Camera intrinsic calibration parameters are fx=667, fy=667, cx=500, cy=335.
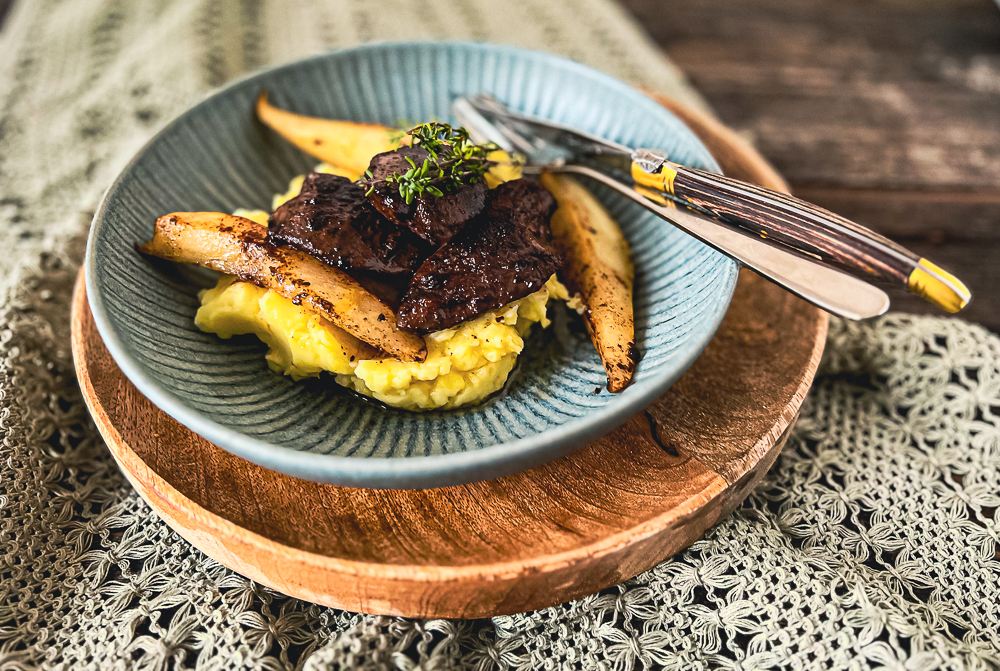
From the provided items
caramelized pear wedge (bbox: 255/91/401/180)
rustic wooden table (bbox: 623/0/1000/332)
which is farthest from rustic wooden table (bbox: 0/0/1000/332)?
caramelized pear wedge (bbox: 255/91/401/180)

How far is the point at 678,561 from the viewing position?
6.63 feet

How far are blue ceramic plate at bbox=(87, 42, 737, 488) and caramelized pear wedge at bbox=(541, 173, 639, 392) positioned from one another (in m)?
0.08

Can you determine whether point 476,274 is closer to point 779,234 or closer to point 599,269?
point 599,269

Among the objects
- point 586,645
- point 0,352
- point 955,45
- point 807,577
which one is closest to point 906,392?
point 807,577

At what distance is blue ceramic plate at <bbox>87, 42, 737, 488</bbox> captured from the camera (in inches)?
68.1

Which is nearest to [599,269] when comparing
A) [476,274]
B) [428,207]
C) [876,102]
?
[476,274]

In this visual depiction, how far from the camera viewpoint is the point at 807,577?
1.92m

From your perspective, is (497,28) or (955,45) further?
(955,45)

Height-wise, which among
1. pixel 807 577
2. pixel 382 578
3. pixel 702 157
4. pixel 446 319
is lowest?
pixel 807 577

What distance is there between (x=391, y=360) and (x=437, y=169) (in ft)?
2.06

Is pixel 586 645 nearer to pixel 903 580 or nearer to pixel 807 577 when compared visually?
pixel 807 577

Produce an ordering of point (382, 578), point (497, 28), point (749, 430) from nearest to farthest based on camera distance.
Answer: point (382, 578) < point (749, 430) < point (497, 28)

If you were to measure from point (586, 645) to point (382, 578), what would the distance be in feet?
2.08

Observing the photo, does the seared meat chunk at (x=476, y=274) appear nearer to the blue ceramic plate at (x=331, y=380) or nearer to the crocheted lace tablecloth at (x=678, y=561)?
the blue ceramic plate at (x=331, y=380)
